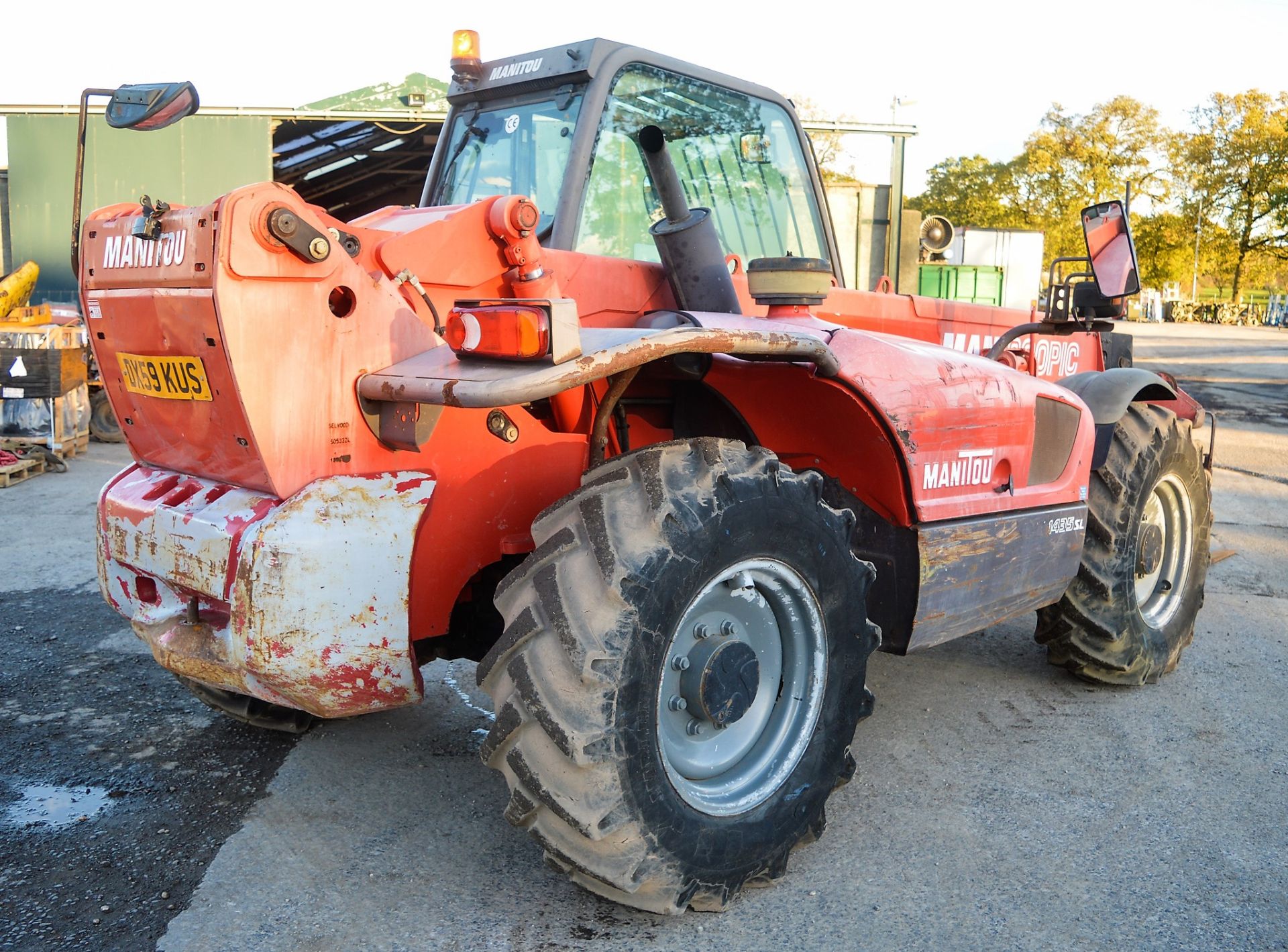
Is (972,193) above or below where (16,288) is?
above

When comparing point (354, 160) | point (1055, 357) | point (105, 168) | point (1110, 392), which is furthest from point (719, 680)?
point (354, 160)

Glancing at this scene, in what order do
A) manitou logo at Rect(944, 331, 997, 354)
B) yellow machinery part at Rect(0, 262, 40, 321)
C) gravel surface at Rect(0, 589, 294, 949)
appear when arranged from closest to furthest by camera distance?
gravel surface at Rect(0, 589, 294, 949), manitou logo at Rect(944, 331, 997, 354), yellow machinery part at Rect(0, 262, 40, 321)

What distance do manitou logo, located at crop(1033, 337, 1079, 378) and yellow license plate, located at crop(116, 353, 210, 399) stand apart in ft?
13.6

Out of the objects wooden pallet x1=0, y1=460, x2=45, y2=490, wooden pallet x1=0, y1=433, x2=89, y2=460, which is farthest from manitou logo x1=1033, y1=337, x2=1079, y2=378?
wooden pallet x1=0, y1=433, x2=89, y2=460

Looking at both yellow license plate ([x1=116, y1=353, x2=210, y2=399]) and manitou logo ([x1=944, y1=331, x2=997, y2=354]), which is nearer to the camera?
yellow license plate ([x1=116, y1=353, x2=210, y2=399])

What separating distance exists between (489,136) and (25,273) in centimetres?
1232

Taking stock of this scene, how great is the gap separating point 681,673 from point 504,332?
39.7 inches

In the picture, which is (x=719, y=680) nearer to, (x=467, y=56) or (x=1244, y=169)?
(x=467, y=56)

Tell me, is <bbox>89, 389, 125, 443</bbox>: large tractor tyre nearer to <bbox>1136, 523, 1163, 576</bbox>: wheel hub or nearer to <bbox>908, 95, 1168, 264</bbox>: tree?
<bbox>1136, 523, 1163, 576</bbox>: wheel hub

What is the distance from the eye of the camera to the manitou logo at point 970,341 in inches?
196

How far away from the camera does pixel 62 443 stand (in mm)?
10484

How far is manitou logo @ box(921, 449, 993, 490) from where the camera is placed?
338cm

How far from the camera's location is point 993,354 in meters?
4.97

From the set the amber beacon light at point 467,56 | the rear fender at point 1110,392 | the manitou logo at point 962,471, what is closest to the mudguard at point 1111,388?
the rear fender at point 1110,392
